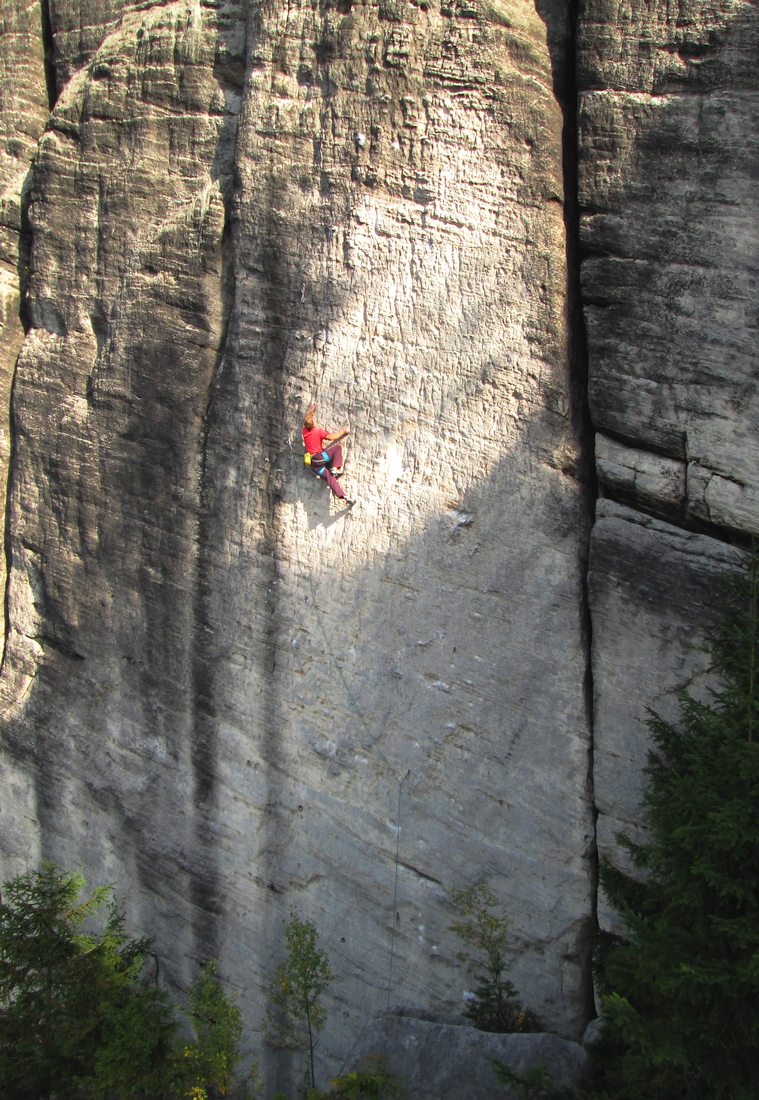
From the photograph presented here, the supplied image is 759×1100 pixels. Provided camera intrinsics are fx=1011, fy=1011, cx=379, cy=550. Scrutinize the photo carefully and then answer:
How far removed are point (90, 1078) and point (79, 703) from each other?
2982 millimetres

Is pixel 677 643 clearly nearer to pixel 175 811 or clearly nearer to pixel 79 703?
pixel 175 811

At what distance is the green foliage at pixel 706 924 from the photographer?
5.32m

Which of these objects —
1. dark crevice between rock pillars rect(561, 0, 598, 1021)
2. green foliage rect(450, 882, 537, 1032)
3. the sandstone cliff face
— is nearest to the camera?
the sandstone cliff face

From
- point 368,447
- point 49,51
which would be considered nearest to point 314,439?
point 368,447

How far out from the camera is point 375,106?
7.11 metres

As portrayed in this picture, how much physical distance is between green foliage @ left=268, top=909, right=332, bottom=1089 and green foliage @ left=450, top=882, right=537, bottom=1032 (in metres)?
1.13

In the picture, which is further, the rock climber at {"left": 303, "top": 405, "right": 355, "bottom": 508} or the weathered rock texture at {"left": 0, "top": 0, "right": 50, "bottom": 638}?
the weathered rock texture at {"left": 0, "top": 0, "right": 50, "bottom": 638}

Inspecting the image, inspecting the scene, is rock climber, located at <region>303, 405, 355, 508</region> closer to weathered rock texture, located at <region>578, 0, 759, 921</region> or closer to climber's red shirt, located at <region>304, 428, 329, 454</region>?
climber's red shirt, located at <region>304, 428, 329, 454</region>

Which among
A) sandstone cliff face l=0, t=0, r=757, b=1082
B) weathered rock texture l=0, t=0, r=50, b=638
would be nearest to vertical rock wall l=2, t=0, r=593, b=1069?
sandstone cliff face l=0, t=0, r=757, b=1082

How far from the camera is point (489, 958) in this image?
7504 millimetres

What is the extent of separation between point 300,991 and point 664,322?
572 cm

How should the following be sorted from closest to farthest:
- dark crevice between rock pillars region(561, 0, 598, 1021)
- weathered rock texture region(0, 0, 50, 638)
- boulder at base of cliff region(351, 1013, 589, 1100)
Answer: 1. boulder at base of cliff region(351, 1013, 589, 1100)
2. dark crevice between rock pillars region(561, 0, 598, 1021)
3. weathered rock texture region(0, 0, 50, 638)

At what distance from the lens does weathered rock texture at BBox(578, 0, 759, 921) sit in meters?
6.27

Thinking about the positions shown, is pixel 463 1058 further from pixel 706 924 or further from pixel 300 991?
pixel 706 924
